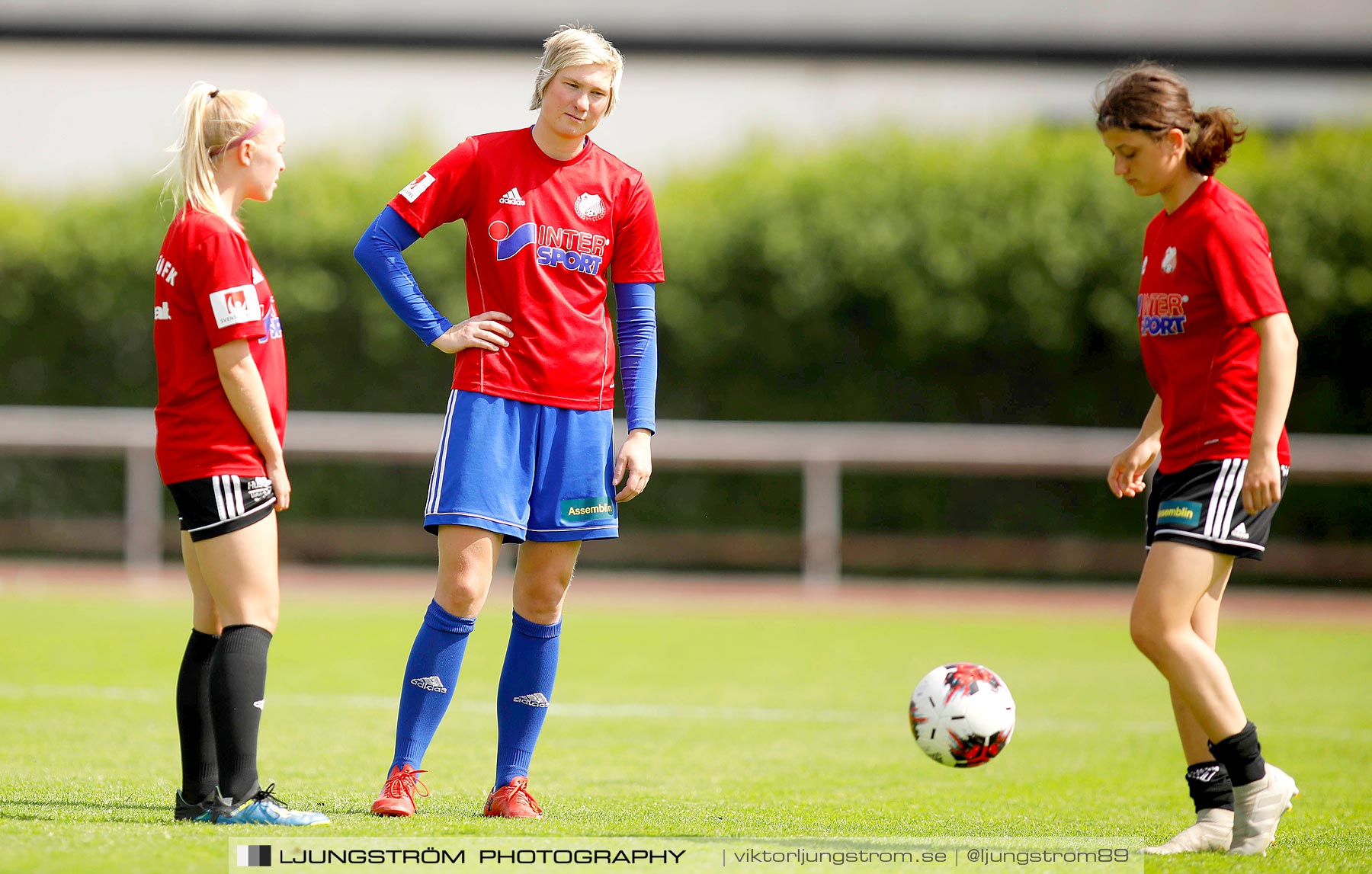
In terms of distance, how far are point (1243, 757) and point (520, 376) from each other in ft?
7.49

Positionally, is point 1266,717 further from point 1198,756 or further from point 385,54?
point 385,54

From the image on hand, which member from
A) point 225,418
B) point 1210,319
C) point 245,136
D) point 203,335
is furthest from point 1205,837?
point 245,136

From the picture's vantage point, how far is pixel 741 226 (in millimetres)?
14227

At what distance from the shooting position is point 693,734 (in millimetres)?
6402

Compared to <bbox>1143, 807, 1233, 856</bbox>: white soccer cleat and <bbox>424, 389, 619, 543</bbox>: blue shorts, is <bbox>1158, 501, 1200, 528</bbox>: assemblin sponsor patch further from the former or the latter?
<bbox>424, 389, 619, 543</bbox>: blue shorts

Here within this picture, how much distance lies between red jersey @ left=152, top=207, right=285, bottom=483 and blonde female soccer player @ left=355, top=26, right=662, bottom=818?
421 millimetres

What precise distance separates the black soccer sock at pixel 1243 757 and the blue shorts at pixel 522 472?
6.02 feet

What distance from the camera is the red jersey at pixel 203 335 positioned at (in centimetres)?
373

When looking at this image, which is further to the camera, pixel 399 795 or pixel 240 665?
pixel 399 795

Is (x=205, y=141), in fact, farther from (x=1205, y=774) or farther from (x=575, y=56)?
(x=1205, y=774)

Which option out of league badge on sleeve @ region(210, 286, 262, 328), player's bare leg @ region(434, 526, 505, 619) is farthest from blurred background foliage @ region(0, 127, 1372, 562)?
league badge on sleeve @ region(210, 286, 262, 328)

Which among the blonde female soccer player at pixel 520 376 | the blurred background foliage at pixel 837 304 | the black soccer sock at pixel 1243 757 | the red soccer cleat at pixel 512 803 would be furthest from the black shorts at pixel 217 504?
the blurred background foliage at pixel 837 304

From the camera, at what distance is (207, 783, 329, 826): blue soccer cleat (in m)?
3.73

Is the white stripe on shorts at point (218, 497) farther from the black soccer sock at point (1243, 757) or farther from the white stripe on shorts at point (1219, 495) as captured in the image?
the black soccer sock at point (1243, 757)
